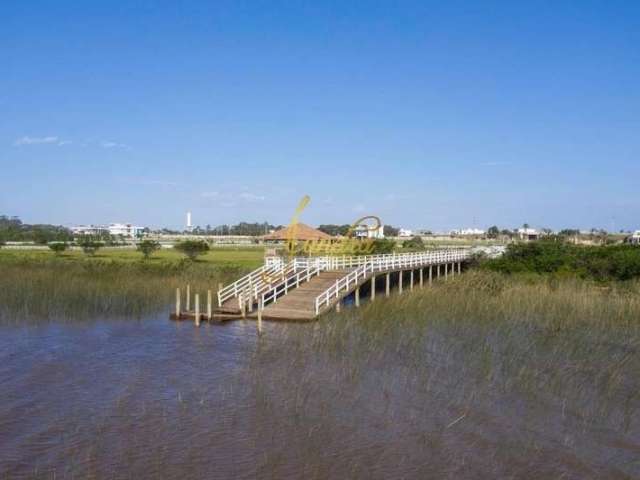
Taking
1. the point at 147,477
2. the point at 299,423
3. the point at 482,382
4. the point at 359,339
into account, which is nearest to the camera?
the point at 147,477

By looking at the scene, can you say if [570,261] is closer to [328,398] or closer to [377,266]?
[377,266]

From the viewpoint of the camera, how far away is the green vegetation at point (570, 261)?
37.5 metres

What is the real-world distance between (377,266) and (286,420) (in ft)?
66.8

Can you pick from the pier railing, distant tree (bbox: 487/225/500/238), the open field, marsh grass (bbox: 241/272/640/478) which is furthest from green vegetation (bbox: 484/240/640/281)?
distant tree (bbox: 487/225/500/238)

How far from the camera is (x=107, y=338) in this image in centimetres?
2172

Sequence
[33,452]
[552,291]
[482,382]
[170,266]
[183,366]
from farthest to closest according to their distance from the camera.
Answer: [170,266] → [552,291] → [183,366] → [482,382] → [33,452]

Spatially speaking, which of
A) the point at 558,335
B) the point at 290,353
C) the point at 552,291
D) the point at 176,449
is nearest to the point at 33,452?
the point at 176,449

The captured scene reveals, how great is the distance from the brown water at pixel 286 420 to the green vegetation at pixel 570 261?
21960mm

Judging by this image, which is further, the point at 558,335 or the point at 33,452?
the point at 558,335

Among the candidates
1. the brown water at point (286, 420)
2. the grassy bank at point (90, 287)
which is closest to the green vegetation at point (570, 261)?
the grassy bank at point (90, 287)

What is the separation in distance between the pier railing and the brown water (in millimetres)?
6985

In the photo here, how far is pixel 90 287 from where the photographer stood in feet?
106

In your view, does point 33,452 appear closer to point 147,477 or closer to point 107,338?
point 147,477

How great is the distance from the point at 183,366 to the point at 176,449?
639 cm
